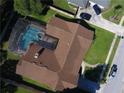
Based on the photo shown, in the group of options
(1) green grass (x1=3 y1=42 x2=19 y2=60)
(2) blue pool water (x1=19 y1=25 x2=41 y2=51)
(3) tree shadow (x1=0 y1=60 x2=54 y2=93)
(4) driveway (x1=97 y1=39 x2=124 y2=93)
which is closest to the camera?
(3) tree shadow (x1=0 y1=60 x2=54 y2=93)

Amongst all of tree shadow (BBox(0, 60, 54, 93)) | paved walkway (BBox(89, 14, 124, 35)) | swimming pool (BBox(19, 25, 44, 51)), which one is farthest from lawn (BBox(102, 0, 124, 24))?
tree shadow (BBox(0, 60, 54, 93))

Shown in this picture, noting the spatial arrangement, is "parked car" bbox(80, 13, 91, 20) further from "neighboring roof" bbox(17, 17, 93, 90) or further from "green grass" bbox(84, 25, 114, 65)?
"neighboring roof" bbox(17, 17, 93, 90)

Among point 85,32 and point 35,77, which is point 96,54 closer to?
point 85,32

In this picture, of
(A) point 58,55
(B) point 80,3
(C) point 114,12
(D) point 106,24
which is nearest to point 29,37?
(A) point 58,55

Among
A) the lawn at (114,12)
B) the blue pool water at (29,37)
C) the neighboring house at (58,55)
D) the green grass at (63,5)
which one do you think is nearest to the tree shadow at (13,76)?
the neighboring house at (58,55)

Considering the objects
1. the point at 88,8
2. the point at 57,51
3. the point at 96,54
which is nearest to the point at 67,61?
the point at 57,51

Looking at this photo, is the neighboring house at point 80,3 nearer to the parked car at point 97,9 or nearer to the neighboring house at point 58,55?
the parked car at point 97,9
